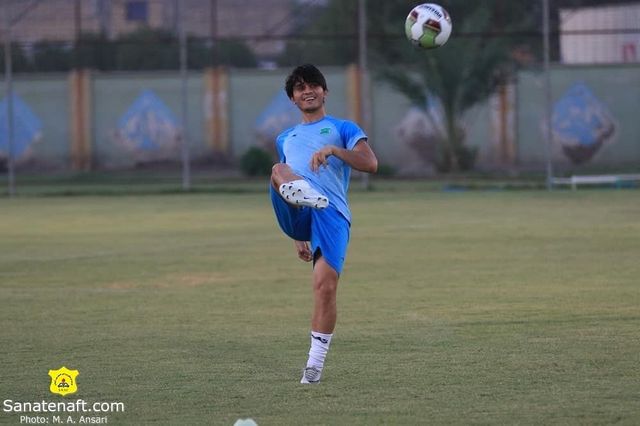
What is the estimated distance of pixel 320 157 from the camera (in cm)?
850

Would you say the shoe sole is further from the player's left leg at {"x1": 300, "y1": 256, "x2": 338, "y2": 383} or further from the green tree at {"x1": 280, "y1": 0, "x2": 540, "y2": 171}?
the green tree at {"x1": 280, "y1": 0, "x2": 540, "y2": 171}

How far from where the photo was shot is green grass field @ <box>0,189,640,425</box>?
8.18 metres

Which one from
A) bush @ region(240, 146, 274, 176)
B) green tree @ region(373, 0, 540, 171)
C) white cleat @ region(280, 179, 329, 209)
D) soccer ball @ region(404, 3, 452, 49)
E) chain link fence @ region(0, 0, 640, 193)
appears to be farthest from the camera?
chain link fence @ region(0, 0, 640, 193)

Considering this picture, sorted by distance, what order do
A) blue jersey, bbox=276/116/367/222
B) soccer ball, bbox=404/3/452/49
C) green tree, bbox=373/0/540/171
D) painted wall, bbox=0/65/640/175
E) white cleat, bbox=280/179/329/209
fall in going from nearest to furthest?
white cleat, bbox=280/179/329/209 → blue jersey, bbox=276/116/367/222 → soccer ball, bbox=404/3/452/49 → green tree, bbox=373/0/540/171 → painted wall, bbox=0/65/640/175

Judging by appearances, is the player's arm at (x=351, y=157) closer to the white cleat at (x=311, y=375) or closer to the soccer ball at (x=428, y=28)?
the white cleat at (x=311, y=375)

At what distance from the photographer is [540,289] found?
14070mm

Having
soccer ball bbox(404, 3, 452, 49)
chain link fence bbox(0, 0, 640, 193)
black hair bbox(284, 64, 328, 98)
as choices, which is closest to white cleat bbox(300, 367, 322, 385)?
black hair bbox(284, 64, 328, 98)

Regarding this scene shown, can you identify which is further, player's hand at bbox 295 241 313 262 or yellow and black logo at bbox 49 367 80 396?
player's hand at bbox 295 241 313 262

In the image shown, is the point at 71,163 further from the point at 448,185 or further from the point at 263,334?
the point at 263,334

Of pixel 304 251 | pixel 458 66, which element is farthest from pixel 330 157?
pixel 458 66

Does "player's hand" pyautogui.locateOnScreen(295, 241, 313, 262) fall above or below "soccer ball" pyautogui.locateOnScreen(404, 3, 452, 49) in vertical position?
below

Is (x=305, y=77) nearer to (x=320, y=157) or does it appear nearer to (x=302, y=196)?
(x=320, y=157)

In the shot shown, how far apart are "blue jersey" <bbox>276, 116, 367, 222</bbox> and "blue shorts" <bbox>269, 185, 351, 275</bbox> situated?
0.08m

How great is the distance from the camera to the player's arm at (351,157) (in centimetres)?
850
